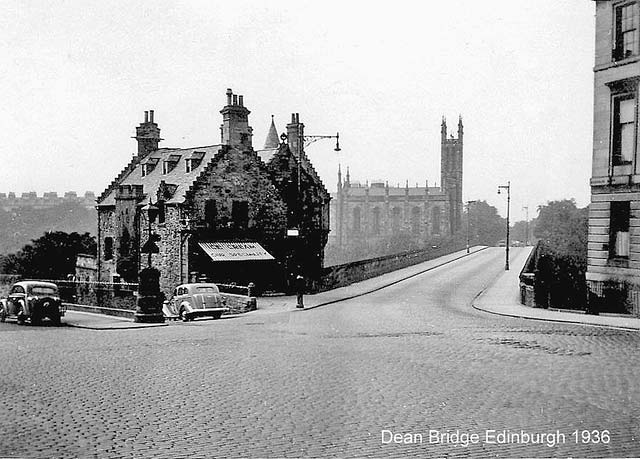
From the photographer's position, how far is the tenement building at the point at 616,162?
23344 millimetres

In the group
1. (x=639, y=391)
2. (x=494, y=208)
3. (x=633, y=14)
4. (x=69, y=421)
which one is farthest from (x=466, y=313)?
(x=494, y=208)

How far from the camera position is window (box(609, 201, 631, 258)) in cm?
2383

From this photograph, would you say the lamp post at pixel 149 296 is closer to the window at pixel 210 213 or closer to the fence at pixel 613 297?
the window at pixel 210 213

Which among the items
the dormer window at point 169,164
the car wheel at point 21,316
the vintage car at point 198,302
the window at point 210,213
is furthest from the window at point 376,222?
the car wheel at point 21,316

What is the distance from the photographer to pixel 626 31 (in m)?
23.4

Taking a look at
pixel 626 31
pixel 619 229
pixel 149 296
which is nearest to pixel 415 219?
pixel 619 229

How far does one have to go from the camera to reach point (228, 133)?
1628 inches

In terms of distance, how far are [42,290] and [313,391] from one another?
16.7 meters

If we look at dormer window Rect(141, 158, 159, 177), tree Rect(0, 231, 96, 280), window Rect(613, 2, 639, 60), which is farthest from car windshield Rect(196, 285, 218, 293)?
dormer window Rect(141, 158, 159, 177)

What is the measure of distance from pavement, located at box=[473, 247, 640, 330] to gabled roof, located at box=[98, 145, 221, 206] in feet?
57.8

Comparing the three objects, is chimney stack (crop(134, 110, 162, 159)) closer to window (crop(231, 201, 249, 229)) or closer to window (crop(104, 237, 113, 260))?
window (crop(104, 237, 113, 260))

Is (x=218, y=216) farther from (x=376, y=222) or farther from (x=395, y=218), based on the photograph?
(x=395, y=218)

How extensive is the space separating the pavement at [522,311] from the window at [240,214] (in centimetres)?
1414

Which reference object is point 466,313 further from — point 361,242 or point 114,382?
point 361,242
